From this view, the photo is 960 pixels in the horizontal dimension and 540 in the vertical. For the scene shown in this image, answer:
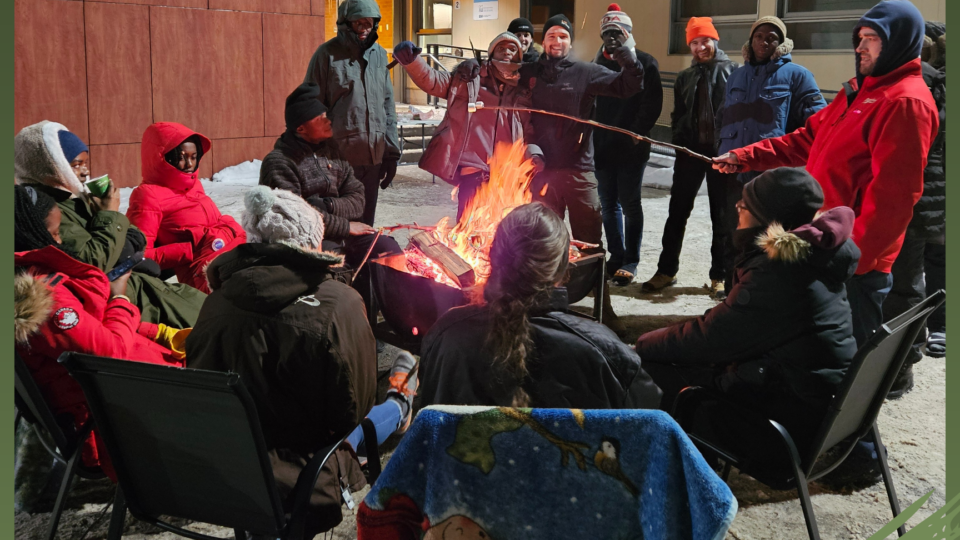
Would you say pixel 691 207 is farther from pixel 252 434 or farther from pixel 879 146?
pixel 252 434

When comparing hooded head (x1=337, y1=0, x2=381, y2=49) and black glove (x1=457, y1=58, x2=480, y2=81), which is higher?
hooded head (x1=337, y1=0, x2=381, y2=49)

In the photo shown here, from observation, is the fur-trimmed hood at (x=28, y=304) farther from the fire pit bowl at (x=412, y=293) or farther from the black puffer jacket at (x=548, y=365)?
the fire pit bowl at (x=412, y=293)

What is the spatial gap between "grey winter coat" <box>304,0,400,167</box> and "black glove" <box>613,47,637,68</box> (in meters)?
1.78

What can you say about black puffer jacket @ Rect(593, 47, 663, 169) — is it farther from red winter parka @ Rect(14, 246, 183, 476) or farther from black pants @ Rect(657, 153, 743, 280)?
red winter parka @ Rect(14, 246, 183, 476)

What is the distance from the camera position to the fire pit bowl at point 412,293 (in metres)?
3.72

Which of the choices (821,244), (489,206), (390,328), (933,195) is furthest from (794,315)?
(489,206)

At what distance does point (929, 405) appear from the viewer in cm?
416

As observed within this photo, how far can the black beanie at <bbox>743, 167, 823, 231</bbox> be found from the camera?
296cm

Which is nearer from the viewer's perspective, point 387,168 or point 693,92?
point 387,168

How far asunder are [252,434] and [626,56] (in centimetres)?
442

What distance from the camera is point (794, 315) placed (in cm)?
276

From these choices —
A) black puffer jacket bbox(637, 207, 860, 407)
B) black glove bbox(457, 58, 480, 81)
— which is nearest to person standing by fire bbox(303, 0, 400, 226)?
black glove bbox(457, 58, 480, 81)

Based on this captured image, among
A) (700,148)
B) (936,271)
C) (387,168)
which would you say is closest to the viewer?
(936,271)

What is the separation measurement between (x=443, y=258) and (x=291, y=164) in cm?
107
